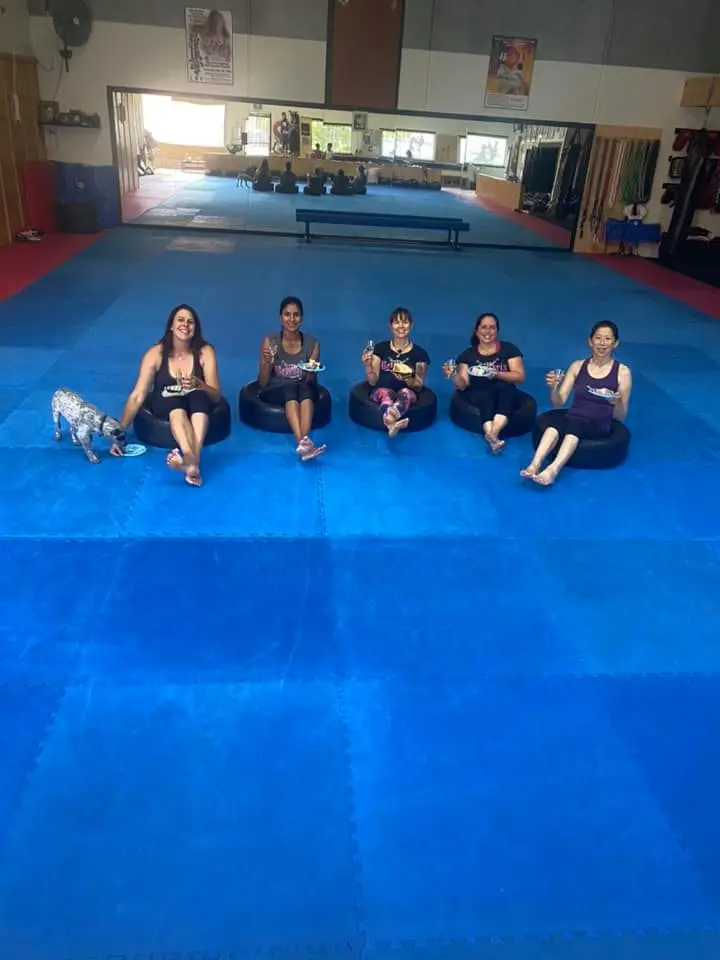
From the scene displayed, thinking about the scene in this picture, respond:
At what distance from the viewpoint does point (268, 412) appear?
5.79 meters

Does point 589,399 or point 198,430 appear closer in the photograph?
point 198,430

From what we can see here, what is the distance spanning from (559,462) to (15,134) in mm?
12330

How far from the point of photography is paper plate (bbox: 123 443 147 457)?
17.4 feet

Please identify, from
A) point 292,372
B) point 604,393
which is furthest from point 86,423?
point 604,393

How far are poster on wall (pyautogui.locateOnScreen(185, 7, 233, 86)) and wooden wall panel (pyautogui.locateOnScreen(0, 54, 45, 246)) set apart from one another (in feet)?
9.67

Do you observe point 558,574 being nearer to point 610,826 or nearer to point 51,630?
point 610,826

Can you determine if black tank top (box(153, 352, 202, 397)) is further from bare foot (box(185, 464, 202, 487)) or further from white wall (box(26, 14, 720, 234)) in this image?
white wall (box(26, 14, 720, 234))

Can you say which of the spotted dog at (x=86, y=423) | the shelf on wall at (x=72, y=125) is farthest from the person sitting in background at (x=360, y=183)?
the spotted dog at (x=86, y=423)

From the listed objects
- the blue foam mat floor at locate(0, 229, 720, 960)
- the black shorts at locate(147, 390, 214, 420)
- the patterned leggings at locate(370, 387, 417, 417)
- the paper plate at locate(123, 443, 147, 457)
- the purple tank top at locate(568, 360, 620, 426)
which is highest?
the purple tank top at locate(568, 360, 620, 426)

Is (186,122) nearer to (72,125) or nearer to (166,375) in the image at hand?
(72,125)

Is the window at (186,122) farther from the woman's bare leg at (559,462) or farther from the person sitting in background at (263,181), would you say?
the woman's bare leg at (559,462)

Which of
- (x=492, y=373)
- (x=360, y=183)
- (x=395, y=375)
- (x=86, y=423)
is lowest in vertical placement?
Result: (x=86, y=423)

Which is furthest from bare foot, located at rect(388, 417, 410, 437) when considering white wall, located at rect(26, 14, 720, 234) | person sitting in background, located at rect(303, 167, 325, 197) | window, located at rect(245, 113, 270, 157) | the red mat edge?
window, located at rect(245, 113, 270, 157)

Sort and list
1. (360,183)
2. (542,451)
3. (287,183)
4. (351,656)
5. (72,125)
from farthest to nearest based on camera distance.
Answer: (360,183) → (287,183) → (72,125) → (542,451) → (351,656)
